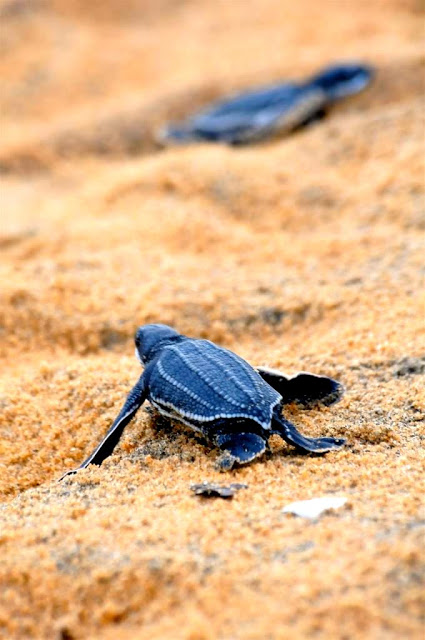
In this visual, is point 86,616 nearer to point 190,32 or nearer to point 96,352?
point 96,352

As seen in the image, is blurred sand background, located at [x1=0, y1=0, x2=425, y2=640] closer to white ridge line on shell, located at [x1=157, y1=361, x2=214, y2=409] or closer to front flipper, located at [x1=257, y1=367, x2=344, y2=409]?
front flipper, located at [x1=257, y1=367, x2=344, y2=409]

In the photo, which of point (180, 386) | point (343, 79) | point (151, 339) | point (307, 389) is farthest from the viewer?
point (343, 79)

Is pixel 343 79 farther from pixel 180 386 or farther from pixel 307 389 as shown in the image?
pixel 180 386

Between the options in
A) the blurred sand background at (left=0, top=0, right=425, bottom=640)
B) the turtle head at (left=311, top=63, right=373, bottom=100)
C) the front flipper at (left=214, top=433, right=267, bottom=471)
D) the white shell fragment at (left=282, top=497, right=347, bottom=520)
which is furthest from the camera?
the turtle head at (left=311, top=63, right=373, bottom=100)

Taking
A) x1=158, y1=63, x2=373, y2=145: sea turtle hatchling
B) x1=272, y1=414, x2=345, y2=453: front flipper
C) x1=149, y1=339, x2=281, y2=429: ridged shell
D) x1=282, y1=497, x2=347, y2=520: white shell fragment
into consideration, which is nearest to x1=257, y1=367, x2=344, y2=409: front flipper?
x1=149, y1=339, x2=281, y2=429: ridged shell

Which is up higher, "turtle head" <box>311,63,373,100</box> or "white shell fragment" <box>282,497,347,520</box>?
"white shell fragment" <box>282,497,347,520</box>

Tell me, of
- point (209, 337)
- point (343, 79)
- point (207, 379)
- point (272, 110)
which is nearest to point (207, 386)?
point (207, 379)
